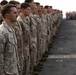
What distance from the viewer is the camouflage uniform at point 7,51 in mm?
4883

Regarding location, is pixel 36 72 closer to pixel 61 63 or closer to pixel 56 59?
pixel 61 63

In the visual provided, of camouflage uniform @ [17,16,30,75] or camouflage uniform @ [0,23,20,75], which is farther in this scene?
camouflage uniform @ [17,16,30,75]

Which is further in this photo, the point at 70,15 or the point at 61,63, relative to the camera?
the point at 70,15

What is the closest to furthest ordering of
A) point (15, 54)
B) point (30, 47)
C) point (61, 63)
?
point (15, 54) → point (30, 47) → point (61, 63)

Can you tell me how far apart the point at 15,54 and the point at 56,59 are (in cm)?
765

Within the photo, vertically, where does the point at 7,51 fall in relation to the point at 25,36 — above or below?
above

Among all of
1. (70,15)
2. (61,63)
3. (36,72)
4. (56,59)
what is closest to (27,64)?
(36,72)

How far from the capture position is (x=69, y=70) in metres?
10.4

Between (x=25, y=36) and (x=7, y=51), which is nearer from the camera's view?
(x=7, y=51)

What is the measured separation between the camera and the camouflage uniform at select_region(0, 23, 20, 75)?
488 centimetres

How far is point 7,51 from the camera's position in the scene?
4992 millimetres

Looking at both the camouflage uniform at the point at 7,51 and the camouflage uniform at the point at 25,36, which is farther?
the camouflage uniform at the point at 25,36

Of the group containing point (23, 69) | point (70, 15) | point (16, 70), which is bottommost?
point (70, 15)

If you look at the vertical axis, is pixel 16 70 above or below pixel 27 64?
above
